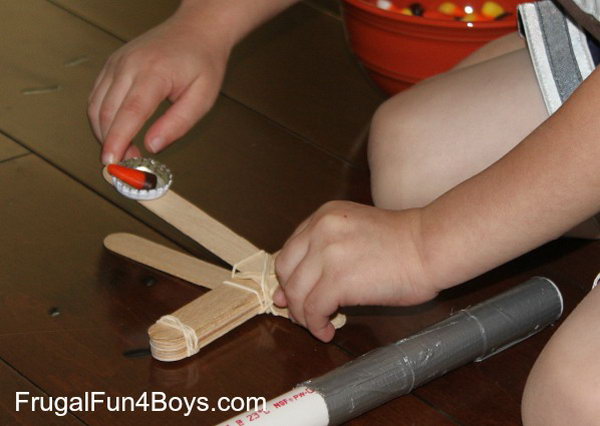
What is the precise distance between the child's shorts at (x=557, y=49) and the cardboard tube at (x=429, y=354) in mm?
169

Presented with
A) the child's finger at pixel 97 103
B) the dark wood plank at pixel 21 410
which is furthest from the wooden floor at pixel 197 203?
the child's finger at pixel 97 103

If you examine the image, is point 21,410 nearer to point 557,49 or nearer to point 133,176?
point 133,176

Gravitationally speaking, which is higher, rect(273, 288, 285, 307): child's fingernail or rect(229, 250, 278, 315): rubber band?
rect(273, 288, 285, 307): child's fingernail

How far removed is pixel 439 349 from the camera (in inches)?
31.5

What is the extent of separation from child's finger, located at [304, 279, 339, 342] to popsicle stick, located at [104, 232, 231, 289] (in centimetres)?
12

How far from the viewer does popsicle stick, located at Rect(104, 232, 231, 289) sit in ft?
3.01

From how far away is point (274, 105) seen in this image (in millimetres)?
1204

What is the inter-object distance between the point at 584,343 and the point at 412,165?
328 mm

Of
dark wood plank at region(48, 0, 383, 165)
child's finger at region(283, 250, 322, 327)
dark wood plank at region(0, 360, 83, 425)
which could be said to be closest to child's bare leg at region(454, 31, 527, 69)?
dark wood plank at region(48, 0, 383, 165)

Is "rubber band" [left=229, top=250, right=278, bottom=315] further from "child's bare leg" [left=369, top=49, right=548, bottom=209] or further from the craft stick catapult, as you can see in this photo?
"child's bare leg" [left=369, top=49, right=548, bottom=209]

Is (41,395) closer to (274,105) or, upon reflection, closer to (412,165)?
(412,165)

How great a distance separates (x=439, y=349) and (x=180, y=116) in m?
0.30

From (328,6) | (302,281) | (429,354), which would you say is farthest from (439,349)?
(328,6)

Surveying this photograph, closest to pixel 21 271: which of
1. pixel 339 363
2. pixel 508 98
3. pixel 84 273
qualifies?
pixel 84 273
